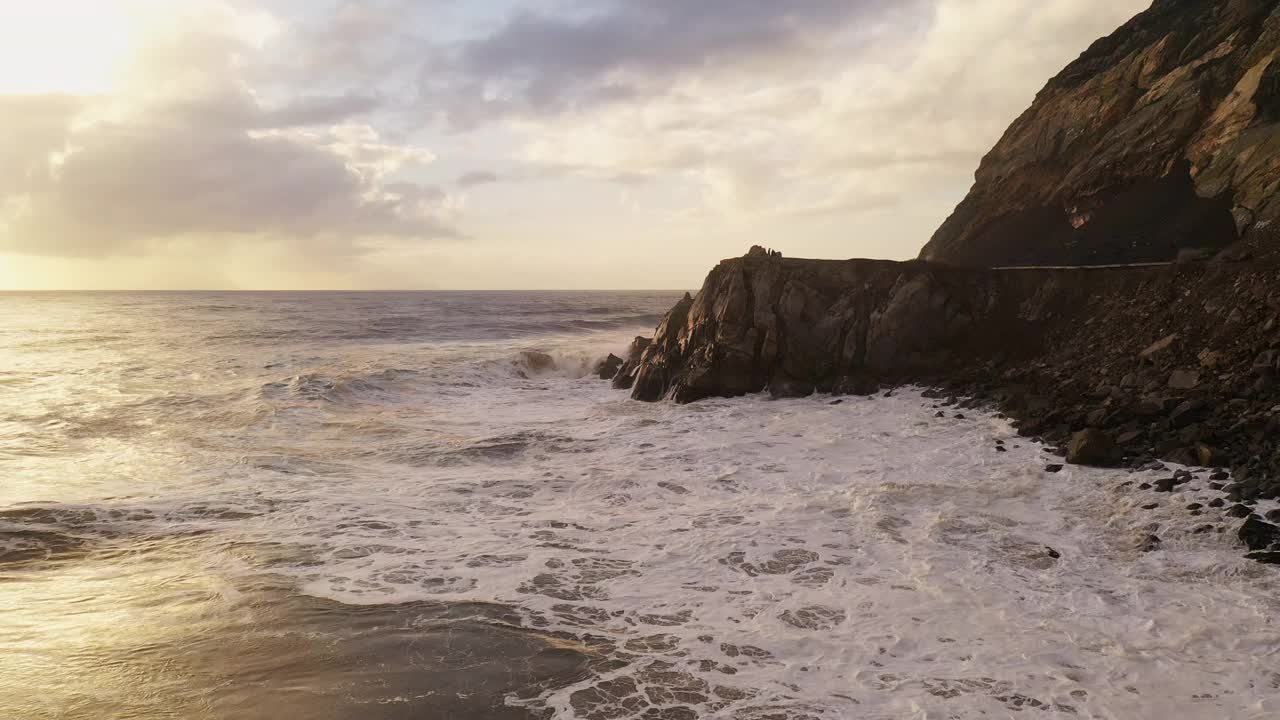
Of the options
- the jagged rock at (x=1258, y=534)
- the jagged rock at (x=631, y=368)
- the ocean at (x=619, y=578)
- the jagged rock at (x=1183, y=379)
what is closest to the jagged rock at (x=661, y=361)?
the jagged rock at (x=631, y=368)

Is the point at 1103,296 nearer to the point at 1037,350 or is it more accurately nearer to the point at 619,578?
the point at 1037,350

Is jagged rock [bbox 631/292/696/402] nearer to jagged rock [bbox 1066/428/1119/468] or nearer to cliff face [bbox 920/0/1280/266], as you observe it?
jagged rock [bbox 1066/428/1119/468]

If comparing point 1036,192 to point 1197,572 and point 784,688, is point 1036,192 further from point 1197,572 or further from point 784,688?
point 784,688

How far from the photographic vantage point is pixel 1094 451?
533 inches

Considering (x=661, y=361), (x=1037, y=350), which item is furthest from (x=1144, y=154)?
(x=661, y=361)

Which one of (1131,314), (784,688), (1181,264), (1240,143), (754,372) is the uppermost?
(1240,143)

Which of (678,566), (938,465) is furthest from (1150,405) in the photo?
(678,566)

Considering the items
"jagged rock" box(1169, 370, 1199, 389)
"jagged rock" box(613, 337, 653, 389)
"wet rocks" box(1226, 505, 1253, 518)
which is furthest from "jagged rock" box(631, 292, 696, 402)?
"wet rocks" box(1226, 505, 1253, 518)

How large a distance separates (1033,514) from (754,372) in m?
12.6

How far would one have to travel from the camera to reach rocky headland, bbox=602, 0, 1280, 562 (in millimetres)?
14227

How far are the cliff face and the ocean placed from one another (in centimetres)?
1109

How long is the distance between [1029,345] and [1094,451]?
349 inches

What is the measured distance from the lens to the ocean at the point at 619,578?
7145 millimetres

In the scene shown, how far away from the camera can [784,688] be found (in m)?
7.20
